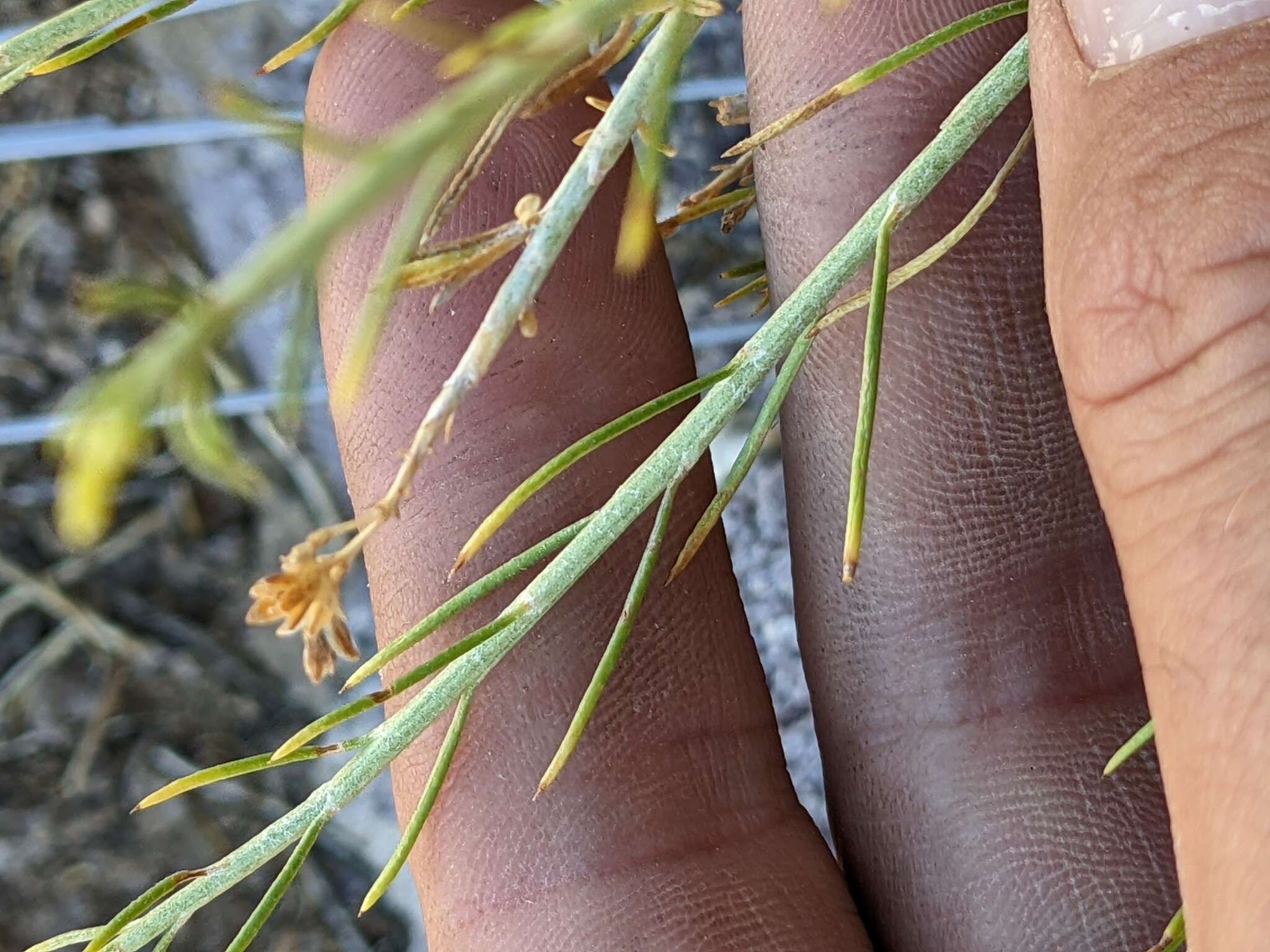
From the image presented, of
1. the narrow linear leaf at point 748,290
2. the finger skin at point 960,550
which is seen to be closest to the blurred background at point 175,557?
the narrow linear leaf at point 748,290

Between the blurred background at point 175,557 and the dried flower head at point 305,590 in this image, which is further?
the blurred background at point 175,557

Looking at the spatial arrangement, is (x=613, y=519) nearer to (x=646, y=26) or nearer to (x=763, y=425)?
(x=763, y=425)

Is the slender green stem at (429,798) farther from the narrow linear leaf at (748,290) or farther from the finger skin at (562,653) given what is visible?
the narrow linear leaf at (748,290)

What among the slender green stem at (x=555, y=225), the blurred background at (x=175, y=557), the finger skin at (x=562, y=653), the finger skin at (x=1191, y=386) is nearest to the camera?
the slender green stem at (x=555, y=225)

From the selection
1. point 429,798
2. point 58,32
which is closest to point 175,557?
point 429,798

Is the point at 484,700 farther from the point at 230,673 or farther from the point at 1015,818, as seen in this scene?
the point at 230,673

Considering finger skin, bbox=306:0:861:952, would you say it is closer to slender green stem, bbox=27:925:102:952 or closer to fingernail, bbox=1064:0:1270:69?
slender green stem, bbox=27:925:102:952

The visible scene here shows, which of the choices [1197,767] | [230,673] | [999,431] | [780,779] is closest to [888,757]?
[780,779]

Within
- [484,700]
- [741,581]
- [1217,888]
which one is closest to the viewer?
[1217,888]
